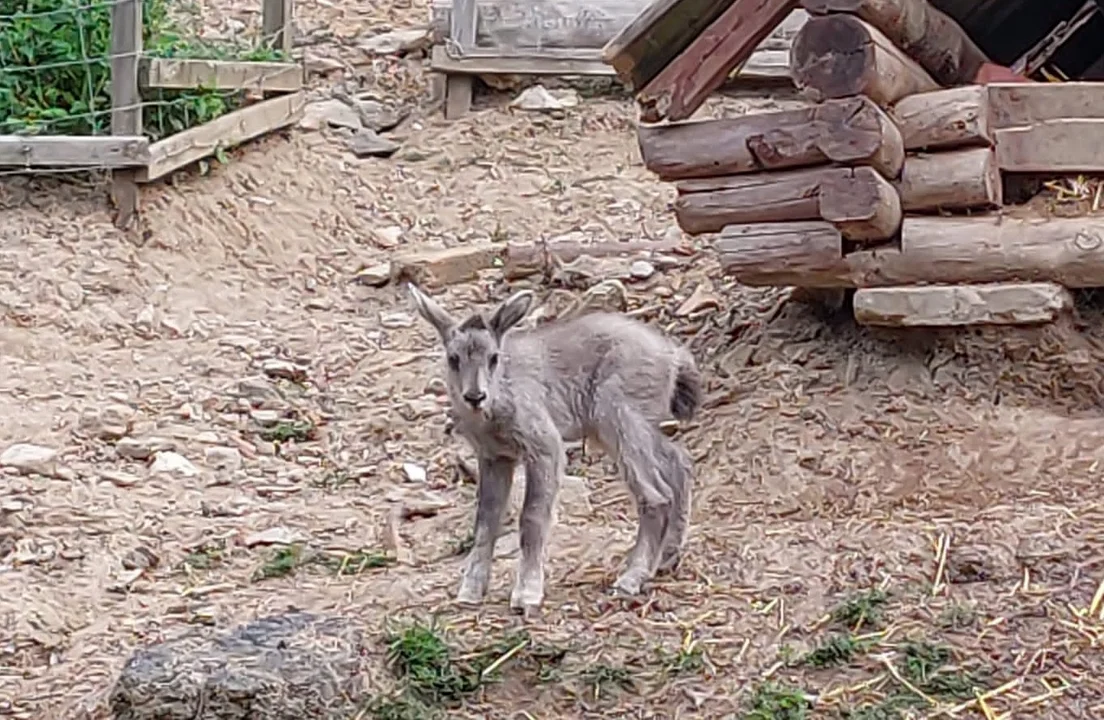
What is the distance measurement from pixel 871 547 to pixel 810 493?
3.62ft

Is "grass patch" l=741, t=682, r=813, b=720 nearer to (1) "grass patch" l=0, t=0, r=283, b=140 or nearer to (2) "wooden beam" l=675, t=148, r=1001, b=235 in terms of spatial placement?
(2) "wooden beam" l=675, t=148, r=1001, b=235

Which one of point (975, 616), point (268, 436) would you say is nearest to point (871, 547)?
point (975, 616)

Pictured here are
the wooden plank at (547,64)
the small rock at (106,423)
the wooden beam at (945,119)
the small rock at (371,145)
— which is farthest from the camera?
the wooden plank at (547,64)

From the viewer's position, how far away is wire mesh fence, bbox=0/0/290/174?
1102 cm

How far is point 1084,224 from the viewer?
841cm

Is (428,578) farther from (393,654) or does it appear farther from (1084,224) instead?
(1084,224)

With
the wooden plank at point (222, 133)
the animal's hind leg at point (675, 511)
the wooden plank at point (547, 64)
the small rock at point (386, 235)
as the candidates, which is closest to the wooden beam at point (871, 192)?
the animal's hind leg at point (675, 511)

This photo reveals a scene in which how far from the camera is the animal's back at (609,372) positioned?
702 centimetres

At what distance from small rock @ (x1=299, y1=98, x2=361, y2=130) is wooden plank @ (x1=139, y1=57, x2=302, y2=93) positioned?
0.35 m

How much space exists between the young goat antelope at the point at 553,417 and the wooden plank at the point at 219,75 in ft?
15.7

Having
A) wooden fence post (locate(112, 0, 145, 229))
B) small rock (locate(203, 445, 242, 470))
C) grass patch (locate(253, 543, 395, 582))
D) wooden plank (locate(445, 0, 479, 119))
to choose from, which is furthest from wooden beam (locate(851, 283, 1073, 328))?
wooden plank (locate(445, 0, 479, 119))

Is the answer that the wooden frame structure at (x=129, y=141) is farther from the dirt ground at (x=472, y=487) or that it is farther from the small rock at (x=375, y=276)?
the small rock at (x=375, y=276)

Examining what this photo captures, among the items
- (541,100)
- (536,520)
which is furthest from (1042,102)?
(541,100)

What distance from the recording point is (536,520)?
22.2ft
